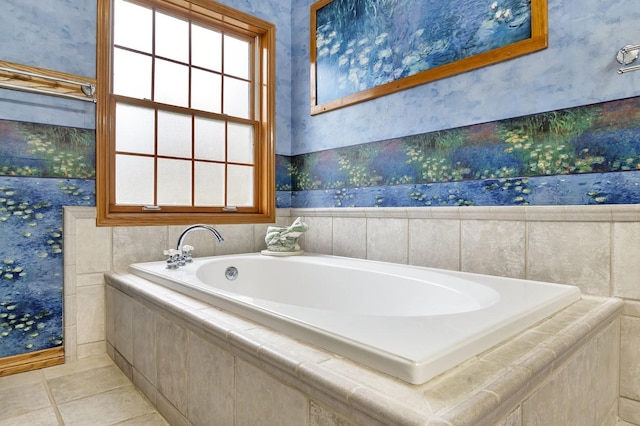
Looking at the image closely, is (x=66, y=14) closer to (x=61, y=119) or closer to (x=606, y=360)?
(x=61, y=119)

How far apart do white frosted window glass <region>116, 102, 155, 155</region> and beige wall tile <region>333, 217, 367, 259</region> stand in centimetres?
127

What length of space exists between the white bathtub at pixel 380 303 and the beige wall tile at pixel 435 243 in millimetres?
119

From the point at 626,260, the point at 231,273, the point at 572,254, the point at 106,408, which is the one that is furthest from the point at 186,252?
the point at 626,260

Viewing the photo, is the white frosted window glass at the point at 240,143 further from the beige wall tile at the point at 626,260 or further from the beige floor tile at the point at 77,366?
the beige wall tile at the point at 626,260

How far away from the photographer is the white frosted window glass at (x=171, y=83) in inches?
94.2

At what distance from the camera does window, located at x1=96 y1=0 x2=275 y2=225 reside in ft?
7.16

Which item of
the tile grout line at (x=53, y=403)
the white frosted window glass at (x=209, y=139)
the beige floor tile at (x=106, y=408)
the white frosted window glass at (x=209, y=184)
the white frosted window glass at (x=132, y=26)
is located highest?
the white frosted window glass at (x=132, y=26)

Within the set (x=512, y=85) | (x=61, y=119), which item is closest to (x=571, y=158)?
(x=512, y=85)

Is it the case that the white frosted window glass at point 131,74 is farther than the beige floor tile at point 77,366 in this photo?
Yes

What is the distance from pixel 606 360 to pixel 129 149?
2.47m

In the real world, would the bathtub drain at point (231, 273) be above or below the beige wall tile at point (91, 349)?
above

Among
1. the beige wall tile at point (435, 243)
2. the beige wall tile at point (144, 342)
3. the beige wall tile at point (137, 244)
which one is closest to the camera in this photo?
the beige wall tile at point (144, 342)

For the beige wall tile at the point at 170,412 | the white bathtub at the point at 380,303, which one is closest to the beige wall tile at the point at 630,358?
the white bathtub at the point at 380,303

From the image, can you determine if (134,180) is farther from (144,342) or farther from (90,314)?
(144,342)
